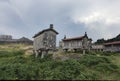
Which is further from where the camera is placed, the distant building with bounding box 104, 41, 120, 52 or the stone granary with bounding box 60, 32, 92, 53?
the distant building with bounding box 104, 41, 120, 52

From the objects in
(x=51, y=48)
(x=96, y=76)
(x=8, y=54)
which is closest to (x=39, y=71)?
(x=96, y=76)

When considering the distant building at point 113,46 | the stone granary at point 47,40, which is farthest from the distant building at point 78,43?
the distant building at point 113,46

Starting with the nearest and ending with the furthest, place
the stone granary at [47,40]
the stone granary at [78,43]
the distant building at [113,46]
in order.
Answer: the stone granary at [47,40] < the stone granary at [78,43] < the distant building at [113,46]

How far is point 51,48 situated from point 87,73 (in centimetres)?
1663

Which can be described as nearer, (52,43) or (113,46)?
(52,43)

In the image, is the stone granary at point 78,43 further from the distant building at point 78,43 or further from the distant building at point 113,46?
the distant building at point 113,46

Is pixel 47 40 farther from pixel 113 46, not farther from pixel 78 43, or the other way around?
pixel 113 46

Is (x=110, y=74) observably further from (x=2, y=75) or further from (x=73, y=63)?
(x=2, y=75)

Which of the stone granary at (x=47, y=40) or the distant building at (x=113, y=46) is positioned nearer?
the stone granary at (x=47, y=40)

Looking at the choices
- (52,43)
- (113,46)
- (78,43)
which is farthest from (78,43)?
(113,46)

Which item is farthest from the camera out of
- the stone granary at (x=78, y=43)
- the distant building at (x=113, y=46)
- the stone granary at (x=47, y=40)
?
the distant building at (x=113, y=46)

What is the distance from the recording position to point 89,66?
39.2m

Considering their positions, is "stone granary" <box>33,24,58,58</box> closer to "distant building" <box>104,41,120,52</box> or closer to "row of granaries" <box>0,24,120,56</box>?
"row of granaries" <box>0,24,120,56</box>

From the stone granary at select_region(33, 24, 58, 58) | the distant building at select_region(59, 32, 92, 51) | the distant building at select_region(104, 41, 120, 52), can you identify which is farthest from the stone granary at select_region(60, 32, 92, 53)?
the distant building at select_region(104, 41, 120, 52)
